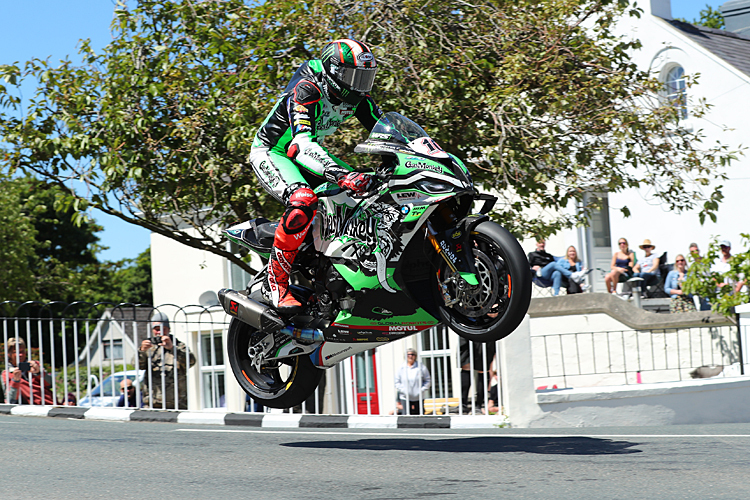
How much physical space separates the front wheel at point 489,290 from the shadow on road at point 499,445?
→ 4.36 ft

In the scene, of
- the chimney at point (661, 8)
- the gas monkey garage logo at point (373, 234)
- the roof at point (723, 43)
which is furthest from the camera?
the chimney at point (661, 8)

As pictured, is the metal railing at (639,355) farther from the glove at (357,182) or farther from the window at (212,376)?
the glove at (357,182)

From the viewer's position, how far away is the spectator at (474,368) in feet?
30.9

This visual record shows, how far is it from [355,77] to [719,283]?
8688 mm

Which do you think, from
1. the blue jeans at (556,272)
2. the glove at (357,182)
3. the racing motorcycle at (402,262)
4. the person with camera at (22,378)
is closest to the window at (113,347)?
the person with camera at (22,378)

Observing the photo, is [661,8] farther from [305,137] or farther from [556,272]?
[305,137]

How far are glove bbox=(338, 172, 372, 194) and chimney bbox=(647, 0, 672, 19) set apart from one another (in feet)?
61.6

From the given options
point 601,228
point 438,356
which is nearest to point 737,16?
point 601,228

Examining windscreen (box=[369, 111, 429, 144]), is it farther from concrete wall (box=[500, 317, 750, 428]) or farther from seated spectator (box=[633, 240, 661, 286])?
seated spectator (box=[633, 240, 661, 286])

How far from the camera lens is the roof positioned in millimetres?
20516

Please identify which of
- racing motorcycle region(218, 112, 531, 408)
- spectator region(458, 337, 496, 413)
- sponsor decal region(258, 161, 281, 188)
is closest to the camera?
racing motorcycle region(218, 112, 531, 408)

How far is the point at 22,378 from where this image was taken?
34.3ft

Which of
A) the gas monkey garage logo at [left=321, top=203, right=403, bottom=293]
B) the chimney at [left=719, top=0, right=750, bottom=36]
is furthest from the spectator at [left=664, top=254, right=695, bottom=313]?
the chimney at [left=719, top=0, right=750, bottom=36]

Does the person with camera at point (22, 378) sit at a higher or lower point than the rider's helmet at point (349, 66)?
lower
